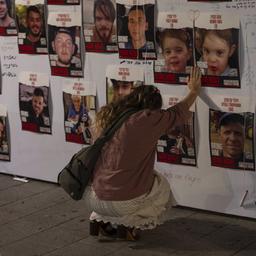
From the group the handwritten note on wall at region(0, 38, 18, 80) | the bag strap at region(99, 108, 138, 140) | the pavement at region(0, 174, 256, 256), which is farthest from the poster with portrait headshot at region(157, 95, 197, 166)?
the handwritten note on wall at region(0, 38, 18, 80)

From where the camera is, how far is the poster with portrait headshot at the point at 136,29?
4520mm

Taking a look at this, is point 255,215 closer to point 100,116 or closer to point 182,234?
point 182,234

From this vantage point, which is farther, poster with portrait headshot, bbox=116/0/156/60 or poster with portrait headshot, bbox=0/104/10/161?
poster with portrait headshot, bbox=0/104/10/161

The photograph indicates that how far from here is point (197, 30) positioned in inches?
170

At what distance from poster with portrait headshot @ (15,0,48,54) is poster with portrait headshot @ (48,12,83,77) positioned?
9cm

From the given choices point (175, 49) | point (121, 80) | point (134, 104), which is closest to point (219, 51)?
point (175, 49)

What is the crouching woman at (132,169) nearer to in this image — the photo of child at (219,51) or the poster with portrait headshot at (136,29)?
the photo of child at (219,51)

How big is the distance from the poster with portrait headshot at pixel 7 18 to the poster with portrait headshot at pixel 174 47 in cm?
148

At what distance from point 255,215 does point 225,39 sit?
1.25 metres

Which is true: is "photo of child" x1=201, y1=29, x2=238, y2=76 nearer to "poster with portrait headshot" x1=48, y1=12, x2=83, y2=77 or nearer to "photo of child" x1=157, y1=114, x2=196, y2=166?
"photo of child" x1=157, y1=114, x2=196, y2=166

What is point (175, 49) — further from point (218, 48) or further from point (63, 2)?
point (63, 2)

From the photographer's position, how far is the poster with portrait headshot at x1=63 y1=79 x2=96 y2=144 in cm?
→ 503

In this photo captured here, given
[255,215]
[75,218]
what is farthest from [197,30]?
[75,218]

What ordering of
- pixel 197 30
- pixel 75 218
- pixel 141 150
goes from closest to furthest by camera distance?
pixel 141 150, pixel 197 30, pixel 75 218
